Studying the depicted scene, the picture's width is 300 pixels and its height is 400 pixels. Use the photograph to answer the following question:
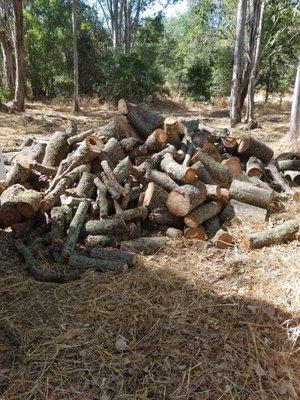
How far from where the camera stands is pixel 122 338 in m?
2.57

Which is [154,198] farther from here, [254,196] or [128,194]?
[254,196]

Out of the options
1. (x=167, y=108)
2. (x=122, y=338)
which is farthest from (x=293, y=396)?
(x=167, y=108)

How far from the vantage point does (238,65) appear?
30.4 feet

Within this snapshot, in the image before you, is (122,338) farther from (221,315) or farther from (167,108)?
(167,108)

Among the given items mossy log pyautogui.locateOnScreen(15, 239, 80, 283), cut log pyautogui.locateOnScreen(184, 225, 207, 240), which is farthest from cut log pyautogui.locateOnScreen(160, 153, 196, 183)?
mossy log pyautogui.locateOnScreen(15, 239, 80, 283)

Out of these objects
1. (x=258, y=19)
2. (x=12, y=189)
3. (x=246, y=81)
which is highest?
(x=258, y=19)

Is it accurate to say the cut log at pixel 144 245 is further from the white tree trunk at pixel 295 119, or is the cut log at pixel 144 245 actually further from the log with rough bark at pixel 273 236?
the white tree trunk at pixel 295 119

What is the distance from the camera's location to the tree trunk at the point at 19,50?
1127 cm

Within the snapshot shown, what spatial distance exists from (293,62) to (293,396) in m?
16.6

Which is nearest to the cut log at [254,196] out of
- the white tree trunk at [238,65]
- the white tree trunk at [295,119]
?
the white tree trunk at [295,119]

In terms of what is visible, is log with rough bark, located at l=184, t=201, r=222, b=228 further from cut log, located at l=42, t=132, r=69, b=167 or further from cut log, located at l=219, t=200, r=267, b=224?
cut log, located at l=42, t=132, r=69, b=167

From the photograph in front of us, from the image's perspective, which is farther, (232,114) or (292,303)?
(232,114)

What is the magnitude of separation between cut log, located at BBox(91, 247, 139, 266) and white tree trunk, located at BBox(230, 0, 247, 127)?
742cm

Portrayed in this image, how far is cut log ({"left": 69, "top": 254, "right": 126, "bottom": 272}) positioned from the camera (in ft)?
10.8
